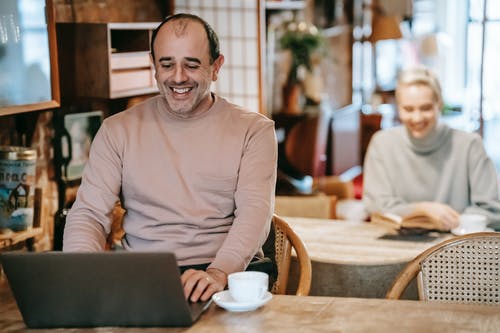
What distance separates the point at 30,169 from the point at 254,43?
183cm

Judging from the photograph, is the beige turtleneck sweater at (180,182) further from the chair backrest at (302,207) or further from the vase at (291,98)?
the vase at (291,98)

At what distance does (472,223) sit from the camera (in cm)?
310

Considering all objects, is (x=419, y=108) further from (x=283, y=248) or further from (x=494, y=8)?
(x=494, y=8)

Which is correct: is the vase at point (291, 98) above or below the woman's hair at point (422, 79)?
below

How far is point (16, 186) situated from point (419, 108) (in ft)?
5.62

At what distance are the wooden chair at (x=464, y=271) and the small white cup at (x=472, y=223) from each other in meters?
0.81

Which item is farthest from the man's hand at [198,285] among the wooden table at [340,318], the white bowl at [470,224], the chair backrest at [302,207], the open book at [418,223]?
the chair backrest at [302,207]

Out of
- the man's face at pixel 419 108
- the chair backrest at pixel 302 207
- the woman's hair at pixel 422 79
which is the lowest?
the chair backrest at pixel 302 207

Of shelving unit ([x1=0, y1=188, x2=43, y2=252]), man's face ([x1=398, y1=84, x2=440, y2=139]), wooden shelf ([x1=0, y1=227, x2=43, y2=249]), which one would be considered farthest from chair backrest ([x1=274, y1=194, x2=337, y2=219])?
wooden shelf ([x1=0, y1=227, x2=43, y2=249])

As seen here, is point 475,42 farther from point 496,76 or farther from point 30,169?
point 30,169

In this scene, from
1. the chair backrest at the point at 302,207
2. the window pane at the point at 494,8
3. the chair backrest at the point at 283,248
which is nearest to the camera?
the chair backrest at the point at 283,248

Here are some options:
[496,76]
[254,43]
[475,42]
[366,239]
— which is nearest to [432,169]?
[366,239]

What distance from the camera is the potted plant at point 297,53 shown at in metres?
6.08

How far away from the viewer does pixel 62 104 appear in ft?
11.4
